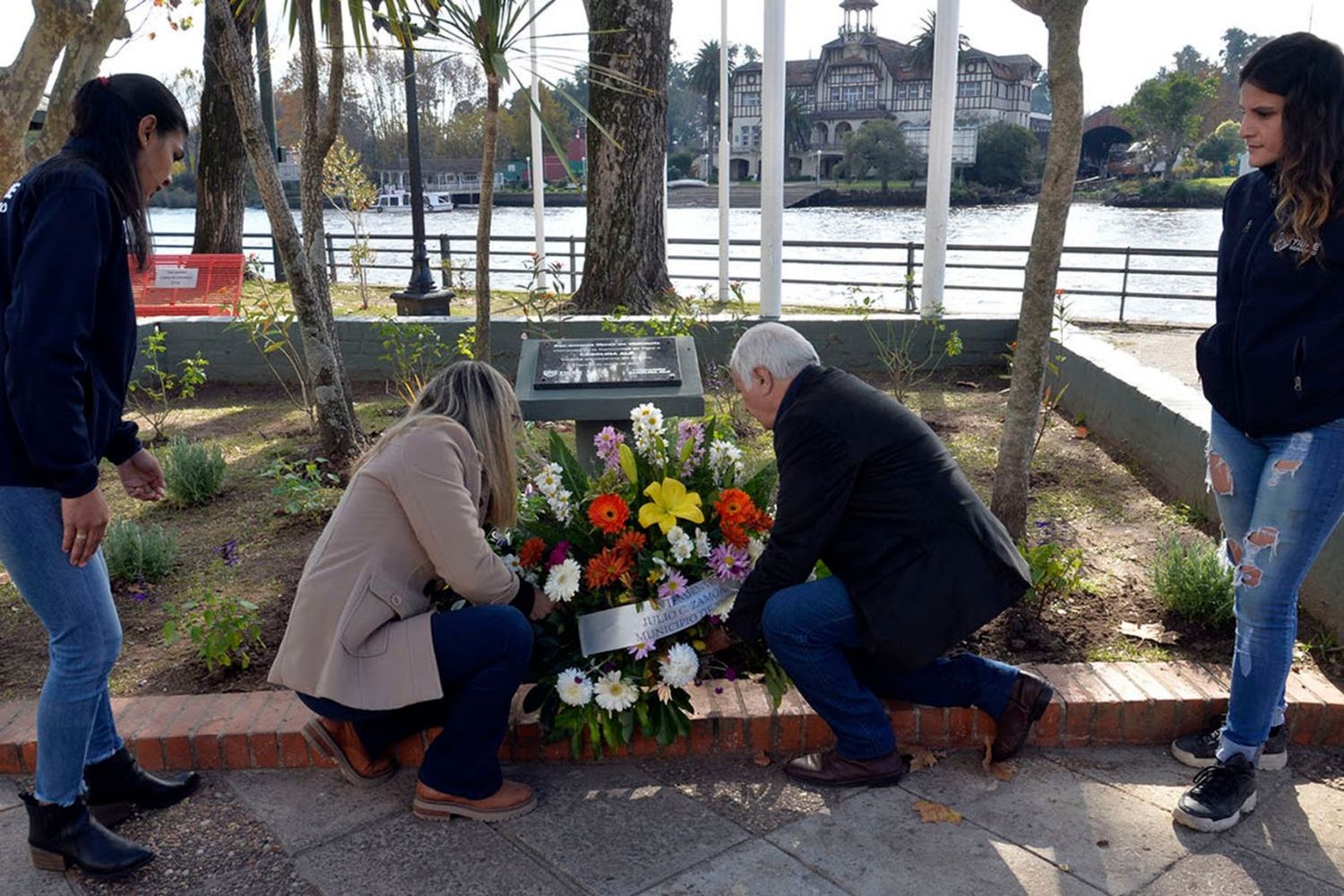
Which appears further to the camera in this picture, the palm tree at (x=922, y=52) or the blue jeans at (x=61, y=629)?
the palm tree at (x=922, y=52)

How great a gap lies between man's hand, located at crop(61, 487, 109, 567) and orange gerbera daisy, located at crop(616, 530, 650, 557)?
1.34 m

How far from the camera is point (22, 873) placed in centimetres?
266

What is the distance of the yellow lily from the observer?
3.15 m

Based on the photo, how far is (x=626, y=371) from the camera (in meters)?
4.55

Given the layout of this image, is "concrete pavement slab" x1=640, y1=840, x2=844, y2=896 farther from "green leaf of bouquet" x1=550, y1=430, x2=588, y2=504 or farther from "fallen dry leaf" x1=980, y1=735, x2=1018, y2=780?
"green leaf of bouquet" x1=550, y1=430, x2=588, y2=504

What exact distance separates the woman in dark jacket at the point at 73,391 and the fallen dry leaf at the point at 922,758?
6.75 feet

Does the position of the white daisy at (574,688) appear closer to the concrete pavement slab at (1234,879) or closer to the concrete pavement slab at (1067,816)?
the concrete pavement slab at (1067,816)

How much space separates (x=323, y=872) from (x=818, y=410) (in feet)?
5.57

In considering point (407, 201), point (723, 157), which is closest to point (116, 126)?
point (723, 157)

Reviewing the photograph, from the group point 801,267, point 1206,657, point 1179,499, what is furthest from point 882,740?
point 801,267

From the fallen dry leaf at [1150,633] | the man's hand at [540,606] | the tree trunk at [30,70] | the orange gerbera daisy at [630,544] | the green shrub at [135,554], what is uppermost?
the tree trunk at [30,70]

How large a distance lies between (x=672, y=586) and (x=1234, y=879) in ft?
5.13

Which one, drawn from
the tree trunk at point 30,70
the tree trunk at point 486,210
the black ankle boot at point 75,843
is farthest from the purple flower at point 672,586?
the tree trunk at point 30,70

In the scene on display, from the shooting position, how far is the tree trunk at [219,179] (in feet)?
50.4
